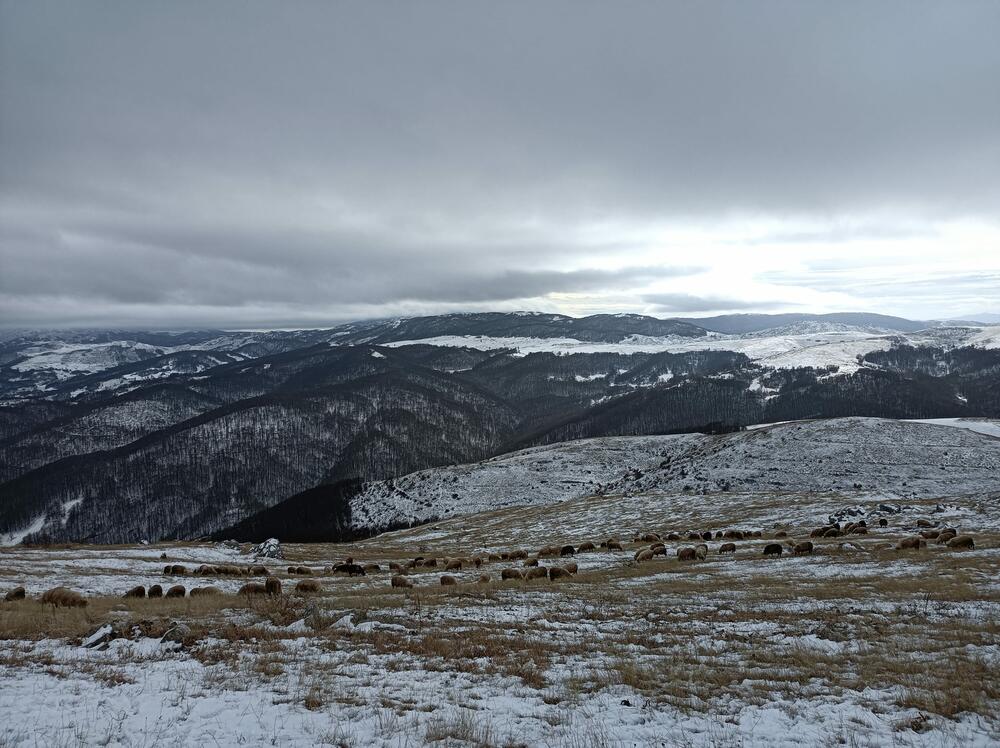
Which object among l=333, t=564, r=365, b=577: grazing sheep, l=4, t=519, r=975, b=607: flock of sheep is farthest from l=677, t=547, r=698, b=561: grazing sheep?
l=333, t=564, r=365, b=577: grazing sheep

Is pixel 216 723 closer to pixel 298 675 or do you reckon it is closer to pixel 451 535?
pixel 298 675

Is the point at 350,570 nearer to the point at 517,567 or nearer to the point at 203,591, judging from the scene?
the point at 203,591

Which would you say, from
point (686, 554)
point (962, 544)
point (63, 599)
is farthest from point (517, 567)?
point (962, 544)

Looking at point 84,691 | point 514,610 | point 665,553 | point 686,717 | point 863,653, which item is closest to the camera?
point 686,717

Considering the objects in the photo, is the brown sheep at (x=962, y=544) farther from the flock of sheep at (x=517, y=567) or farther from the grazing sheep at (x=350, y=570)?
the grazing sheep at (x=350, y=570)

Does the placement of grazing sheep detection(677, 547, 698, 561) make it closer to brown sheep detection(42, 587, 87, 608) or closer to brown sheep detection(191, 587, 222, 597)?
brown sheep detection(191, 587, 222, 597)

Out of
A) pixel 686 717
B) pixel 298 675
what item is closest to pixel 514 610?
pixel 298 675

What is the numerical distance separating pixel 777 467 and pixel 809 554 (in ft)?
228

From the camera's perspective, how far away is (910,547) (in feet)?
101

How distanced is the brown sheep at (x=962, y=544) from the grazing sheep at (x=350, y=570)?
1560 inches

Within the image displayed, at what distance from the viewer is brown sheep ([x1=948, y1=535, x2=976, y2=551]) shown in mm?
28964

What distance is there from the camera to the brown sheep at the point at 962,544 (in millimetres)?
28964

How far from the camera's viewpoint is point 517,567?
36.0 meters

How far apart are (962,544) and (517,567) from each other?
28848 mm
